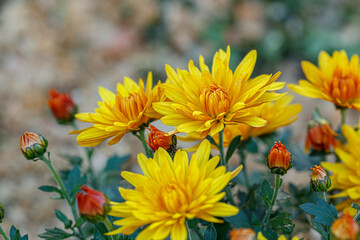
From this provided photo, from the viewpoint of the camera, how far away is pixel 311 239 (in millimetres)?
1228

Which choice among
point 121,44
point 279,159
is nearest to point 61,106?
point 279,159

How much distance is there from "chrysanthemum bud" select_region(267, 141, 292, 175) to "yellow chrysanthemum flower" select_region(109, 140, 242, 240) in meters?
0.12

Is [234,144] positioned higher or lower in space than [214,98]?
lower

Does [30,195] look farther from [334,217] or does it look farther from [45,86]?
[334,217]

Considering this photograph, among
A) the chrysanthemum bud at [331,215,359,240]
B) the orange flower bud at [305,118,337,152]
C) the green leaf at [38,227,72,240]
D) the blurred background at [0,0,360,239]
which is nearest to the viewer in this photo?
the chrysanthemum bud at [331,215,359,240]

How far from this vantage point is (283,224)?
0.82 metres

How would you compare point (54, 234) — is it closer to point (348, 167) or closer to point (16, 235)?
point (16, 235)

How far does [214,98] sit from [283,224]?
29 cm

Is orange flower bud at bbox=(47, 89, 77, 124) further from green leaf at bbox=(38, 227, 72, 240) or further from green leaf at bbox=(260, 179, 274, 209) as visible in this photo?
green leaf at bbox=(260, 179, 274, 209)

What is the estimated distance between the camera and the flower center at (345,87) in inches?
36.7

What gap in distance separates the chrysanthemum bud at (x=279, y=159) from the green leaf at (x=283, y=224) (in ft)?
0.35

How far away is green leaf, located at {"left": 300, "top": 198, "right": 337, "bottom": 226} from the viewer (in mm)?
755

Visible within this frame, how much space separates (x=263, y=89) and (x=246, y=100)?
0.04 metres

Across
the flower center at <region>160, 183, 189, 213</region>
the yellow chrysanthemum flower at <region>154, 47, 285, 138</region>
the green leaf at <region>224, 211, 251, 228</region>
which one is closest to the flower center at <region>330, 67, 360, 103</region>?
the yellow chrysanthemum flower at <region>154, 47, 285, 138</region>
